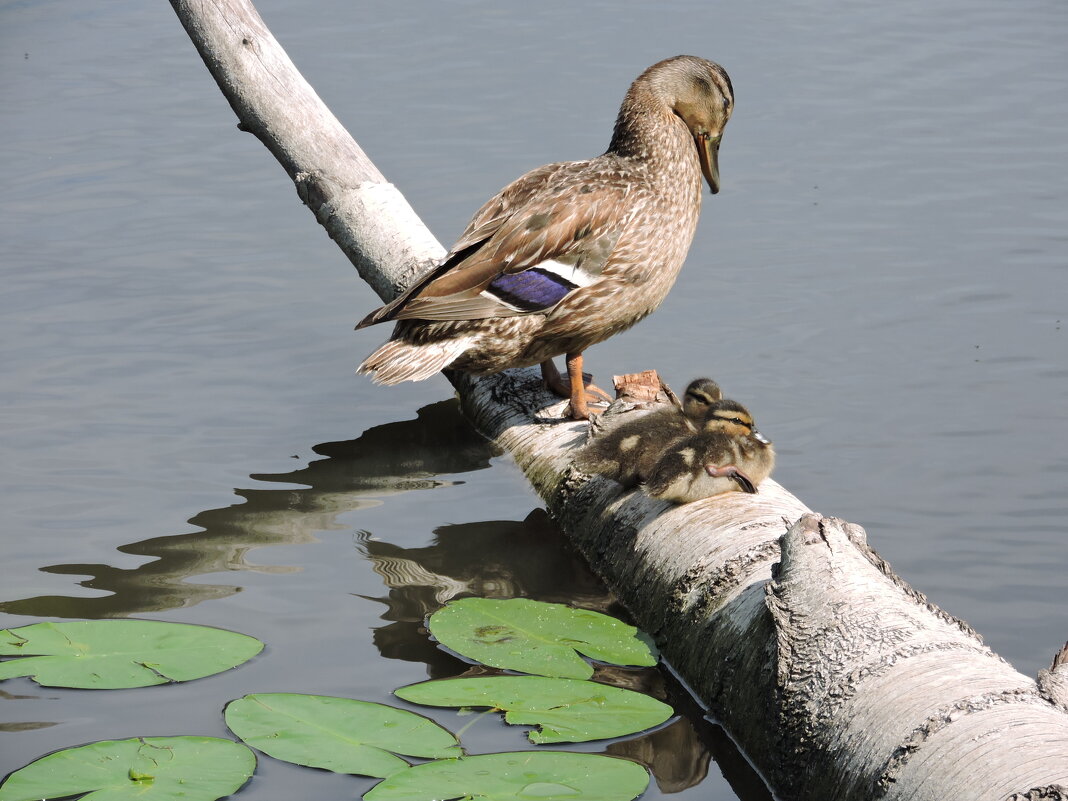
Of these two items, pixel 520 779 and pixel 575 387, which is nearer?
pixel 520 779

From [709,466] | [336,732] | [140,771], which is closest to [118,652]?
[140,771]

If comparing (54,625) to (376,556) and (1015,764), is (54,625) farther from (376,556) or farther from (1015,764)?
(1015,764)

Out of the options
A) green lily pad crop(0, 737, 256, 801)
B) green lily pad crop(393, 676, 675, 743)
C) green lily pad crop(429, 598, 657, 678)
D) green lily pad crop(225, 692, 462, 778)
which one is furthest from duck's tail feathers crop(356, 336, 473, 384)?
Answer: green lily pad crop(0, 737, 256, 801)

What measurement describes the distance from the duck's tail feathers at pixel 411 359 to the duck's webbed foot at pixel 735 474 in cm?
139

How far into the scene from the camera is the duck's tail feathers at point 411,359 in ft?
17.1

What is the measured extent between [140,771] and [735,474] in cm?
200

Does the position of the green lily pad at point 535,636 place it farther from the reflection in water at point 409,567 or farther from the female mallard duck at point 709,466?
the female mallard duck at point 709,466

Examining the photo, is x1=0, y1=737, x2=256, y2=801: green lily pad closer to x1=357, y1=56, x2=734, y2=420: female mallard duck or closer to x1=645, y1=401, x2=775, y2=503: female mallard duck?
x1=645, y1=401, x2=775, y2=503: female mallard duck

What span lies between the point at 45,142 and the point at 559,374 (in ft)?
19.1

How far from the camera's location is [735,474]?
425 centimetres

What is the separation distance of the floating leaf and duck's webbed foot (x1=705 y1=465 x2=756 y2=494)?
153 centimetres

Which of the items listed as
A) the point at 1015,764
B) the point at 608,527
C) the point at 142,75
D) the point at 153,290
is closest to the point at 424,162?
the point at 153,290

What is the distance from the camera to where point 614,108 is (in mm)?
9641

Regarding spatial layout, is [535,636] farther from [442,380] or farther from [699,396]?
[442,380]
